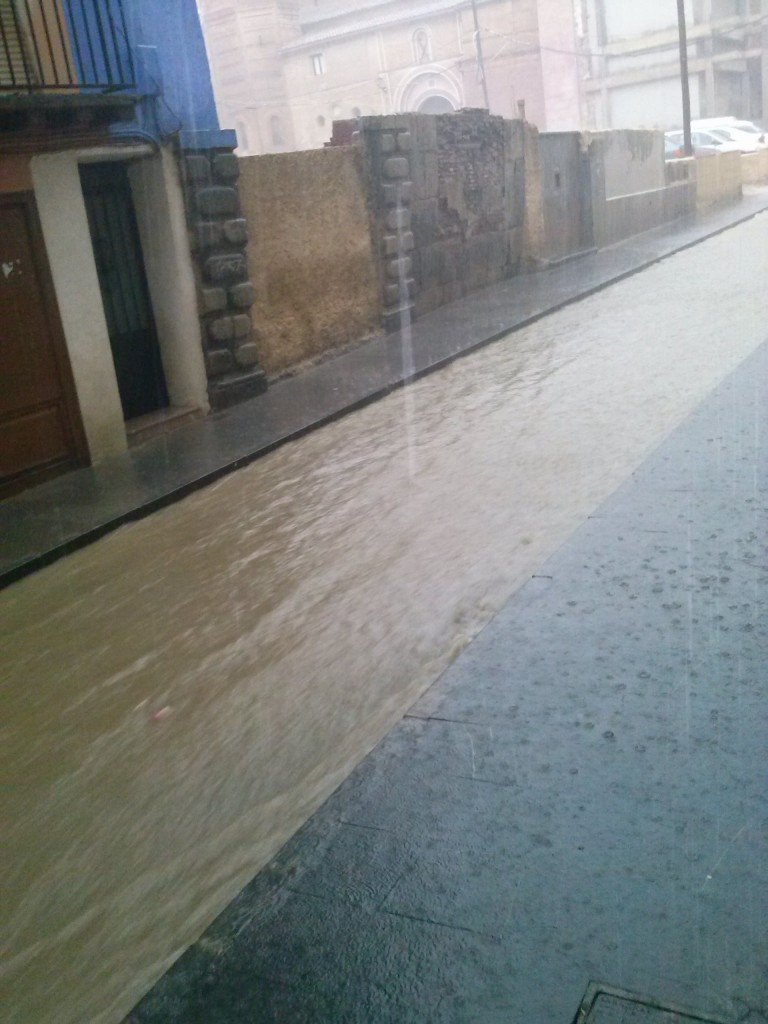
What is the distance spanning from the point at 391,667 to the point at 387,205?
9108 millimetres

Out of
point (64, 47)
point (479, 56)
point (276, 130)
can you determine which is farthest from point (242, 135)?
point (64, 47)

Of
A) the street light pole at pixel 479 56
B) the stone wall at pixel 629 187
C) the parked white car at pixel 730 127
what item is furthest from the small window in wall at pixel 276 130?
the stone wall at pixel 629 187

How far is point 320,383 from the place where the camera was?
10.1 metres

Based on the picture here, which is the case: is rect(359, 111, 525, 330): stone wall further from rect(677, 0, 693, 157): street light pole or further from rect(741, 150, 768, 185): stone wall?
rect(741, 150, 768, 185): stone wall

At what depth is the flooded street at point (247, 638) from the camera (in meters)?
3.05

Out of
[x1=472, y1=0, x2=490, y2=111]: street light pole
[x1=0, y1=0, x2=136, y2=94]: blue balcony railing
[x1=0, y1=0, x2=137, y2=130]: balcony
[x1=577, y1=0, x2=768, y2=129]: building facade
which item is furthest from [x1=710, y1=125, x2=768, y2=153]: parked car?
[x1=0, y1=0, x2=137, y2=130]: balcony

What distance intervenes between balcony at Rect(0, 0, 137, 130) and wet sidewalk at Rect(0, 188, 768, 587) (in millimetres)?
2467

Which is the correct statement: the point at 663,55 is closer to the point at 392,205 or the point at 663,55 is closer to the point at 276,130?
the point at 276,130

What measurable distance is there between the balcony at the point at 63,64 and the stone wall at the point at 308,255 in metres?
1.96

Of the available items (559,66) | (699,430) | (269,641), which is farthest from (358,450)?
(559,66)

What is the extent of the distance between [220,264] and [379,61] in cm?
3725

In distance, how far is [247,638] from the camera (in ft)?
15.4

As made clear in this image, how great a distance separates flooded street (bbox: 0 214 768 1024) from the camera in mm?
3053

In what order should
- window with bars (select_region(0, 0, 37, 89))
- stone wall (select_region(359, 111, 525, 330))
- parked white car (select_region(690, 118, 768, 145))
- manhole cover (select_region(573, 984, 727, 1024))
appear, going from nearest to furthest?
manhole cover (select_region(573, 984, 727, 1024)) < window with bars (select_region(0, 0, 37, 89)) < stone wall (select_region(359, 111, 525, 330)) < parked white car (select_region(690, 118, 768, 145))
